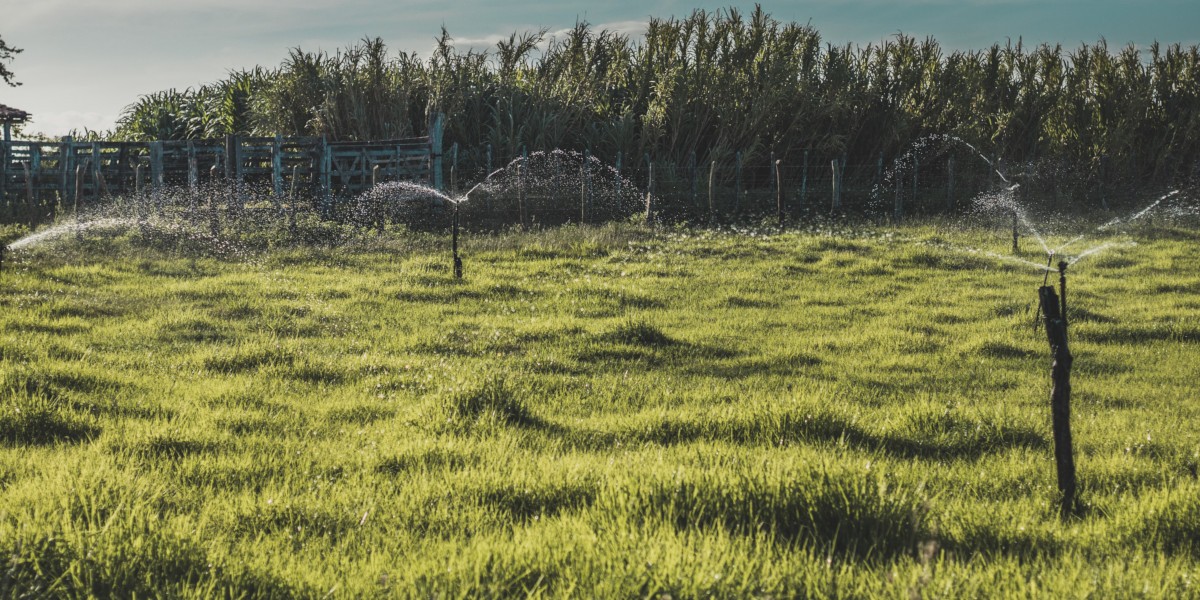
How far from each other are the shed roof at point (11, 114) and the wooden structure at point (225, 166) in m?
4.20

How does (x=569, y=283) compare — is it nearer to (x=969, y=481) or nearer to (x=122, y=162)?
(x=969, y=481)

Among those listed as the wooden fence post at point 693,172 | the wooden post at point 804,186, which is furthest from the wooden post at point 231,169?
the wooden post at point 804,186

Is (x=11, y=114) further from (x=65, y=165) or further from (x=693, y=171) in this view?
(x=693, y=171)

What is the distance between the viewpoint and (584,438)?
7.30m

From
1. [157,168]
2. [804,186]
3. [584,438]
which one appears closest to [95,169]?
[157,168]

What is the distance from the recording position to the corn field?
3062 centimetres

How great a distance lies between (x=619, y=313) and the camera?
45.1ft

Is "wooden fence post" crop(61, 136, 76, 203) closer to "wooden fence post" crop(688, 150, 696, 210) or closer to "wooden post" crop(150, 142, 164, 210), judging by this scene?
"wooden post" crop(150, 142, 164, 210)

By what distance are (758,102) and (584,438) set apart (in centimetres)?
2507

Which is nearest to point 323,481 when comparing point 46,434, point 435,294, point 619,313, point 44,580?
point 44,580

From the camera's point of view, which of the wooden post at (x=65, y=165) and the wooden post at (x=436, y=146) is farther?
the wooden post at (x=65, y=165)

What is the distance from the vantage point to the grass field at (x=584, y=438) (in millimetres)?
4184

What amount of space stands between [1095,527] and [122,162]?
110 feet

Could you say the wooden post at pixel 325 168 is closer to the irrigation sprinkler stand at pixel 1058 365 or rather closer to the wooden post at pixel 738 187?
the wooden post at pixel 738 187
